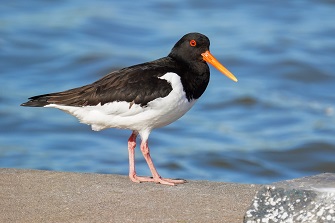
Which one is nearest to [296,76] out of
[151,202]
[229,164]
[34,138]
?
[229,164]

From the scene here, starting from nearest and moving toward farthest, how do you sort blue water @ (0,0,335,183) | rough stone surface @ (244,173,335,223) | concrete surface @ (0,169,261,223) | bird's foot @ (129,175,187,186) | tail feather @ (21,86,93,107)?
1. rough stone surface @ (244,173,335,223)
2. concrete surface @ (0,169,261,223)
3. bird's foot @ (129,175,187,186)
4. tail feather @ (21,86,93,107)
5. blue water @ (0,0,335,183)

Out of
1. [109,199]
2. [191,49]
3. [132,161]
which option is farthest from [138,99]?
[109,199]

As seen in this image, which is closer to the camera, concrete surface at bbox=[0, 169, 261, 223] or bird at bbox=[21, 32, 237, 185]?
concrete surface at bbox=[0, 169, 261, 223]

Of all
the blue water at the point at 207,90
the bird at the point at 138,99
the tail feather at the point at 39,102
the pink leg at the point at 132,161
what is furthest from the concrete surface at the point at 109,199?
the blue water at the point at 207,90

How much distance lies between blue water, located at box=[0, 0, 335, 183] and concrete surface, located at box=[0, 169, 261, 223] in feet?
13.9

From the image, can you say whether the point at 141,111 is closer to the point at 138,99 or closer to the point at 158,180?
the point at 138,99

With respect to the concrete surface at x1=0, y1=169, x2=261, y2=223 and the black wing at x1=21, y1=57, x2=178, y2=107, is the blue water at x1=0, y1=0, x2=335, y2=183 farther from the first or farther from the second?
the concrete surface at x1=0, y1=169, x2=261, y2=223

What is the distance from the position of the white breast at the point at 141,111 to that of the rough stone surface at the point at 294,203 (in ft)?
7.18

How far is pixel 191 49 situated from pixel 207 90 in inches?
260

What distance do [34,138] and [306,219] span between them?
8.07m

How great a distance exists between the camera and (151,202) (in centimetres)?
655

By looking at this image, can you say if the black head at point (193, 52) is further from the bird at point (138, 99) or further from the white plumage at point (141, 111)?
the white plumage at point (141, 111)

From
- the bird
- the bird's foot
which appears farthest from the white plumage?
the bird's foot

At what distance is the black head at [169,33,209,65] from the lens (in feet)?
26.3
